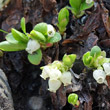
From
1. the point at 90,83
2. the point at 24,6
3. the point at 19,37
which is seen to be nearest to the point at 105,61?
the point at 90,83

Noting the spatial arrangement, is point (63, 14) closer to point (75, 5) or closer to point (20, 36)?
point (75, 5)

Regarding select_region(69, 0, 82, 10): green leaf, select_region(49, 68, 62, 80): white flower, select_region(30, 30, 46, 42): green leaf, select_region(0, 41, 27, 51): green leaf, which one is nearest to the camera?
select_region(49, 68, 62, 80): white flower

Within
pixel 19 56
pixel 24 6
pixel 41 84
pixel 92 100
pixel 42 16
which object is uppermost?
pixel 24 6

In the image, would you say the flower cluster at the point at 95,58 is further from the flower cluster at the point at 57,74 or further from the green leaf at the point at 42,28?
the green leaf at the point at 42,28

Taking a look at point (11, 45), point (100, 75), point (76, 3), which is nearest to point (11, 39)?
point (11, 45)

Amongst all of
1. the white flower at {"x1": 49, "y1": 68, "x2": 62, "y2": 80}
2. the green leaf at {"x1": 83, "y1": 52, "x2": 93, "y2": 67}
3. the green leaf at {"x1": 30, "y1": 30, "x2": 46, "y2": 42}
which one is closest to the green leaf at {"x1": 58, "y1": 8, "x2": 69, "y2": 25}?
the green leaf at {"x1": 30, "y1": 30, "x2": 46, "y2": 42}

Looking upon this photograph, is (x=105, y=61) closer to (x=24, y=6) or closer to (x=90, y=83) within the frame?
(x=90, y=83)

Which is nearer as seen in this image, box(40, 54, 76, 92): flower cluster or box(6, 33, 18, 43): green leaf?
box(40, 54, 76, 92): flower cluster

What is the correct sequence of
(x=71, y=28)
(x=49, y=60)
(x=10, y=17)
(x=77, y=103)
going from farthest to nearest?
1. (x=10, y=17)
2. (x=71, y=28)
3. (x=49, y=60)
4. (x=77, y=103)

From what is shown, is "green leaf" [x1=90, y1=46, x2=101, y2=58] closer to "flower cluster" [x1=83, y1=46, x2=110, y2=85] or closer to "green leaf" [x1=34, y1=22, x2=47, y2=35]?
"flower cluster" [x1=83, y1=46, x2=110, y2=85]
